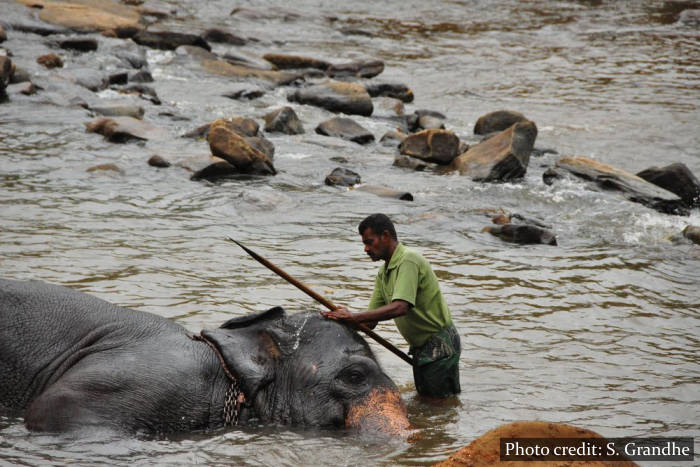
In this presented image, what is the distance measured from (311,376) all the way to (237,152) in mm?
7269

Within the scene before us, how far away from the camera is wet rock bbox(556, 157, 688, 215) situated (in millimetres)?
12344

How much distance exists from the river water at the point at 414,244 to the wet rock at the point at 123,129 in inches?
9.4

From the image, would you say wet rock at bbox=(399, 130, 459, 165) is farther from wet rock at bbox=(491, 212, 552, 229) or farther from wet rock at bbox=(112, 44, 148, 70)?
wet rock at bbox=(112, 44, 148, 70)

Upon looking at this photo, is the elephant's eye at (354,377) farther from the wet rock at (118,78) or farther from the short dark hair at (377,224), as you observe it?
the wet rock at (118,78)

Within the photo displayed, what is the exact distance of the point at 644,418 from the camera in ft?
21.6

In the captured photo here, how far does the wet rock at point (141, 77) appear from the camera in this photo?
1748 centimetres

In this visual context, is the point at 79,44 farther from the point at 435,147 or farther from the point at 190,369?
the point at 190,369

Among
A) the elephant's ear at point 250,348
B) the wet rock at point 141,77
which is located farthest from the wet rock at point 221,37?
the elephant's ear at point 250,348

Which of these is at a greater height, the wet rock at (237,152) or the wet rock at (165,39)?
the wet rock at (165,39)

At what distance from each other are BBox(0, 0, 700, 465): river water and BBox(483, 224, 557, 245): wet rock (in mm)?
108

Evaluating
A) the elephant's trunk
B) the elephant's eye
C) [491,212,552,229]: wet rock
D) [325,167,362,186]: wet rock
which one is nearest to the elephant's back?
the elephant's eye

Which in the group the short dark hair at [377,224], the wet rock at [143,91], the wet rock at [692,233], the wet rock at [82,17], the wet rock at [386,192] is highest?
the wet rock at [82,17]

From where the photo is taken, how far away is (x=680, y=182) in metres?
12.7

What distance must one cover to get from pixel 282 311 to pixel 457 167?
26.7ft
